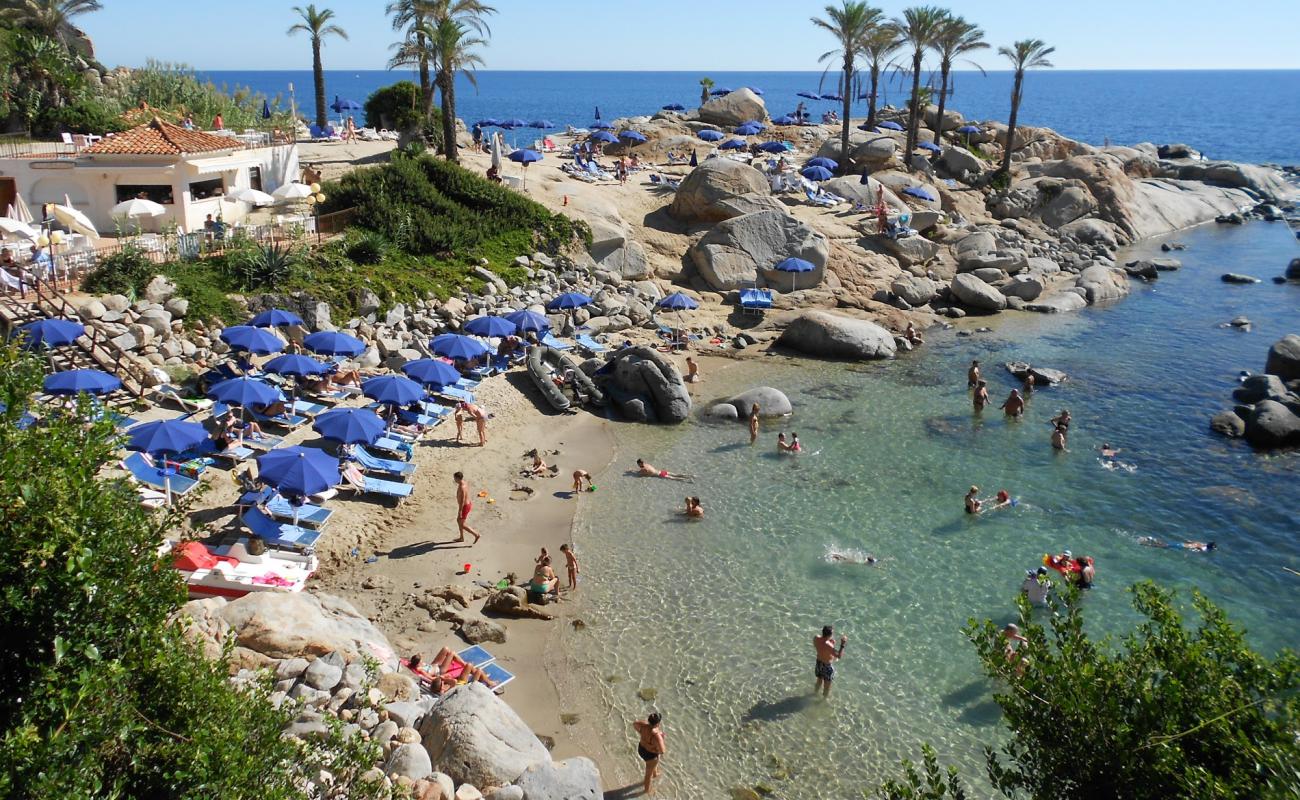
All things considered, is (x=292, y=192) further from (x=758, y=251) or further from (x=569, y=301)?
(x=758, y=251)

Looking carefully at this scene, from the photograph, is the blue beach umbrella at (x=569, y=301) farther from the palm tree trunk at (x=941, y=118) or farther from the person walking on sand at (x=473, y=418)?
the palm tree trunk at (x=941, y=118)

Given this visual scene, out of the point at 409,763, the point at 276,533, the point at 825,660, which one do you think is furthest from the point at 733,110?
the point at 409,763

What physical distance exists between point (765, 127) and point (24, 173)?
4292cm

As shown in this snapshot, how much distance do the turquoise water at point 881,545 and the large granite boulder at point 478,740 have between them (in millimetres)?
1827

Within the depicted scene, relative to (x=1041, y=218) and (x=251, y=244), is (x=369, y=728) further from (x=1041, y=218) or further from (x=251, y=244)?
(x=1041, y=218)

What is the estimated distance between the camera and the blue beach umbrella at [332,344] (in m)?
23.3

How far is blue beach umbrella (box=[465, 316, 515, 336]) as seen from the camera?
87.2ft

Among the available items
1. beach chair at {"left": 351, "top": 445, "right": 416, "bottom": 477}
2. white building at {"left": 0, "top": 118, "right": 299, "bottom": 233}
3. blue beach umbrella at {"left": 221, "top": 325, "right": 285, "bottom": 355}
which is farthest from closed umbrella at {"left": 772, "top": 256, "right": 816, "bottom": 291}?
white building at {"left": 0, "top": 118, "right": 299, "bottom": 233}

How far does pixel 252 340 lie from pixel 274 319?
1728 mm

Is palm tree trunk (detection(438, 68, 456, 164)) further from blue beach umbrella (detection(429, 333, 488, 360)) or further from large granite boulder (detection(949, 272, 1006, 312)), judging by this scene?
large granite boulder (detection(949, 272, 1006, 312))

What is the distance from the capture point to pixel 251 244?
27.7 m

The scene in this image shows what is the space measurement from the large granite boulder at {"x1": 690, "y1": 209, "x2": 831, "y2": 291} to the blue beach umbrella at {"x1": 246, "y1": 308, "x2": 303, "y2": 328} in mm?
17272

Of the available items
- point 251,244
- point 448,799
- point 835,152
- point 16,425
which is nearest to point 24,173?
point 251,244

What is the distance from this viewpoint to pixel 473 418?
2362 centimetres
